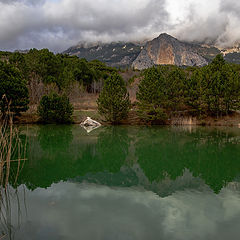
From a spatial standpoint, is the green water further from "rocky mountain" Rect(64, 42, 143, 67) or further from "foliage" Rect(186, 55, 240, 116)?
"rocky mountain" Rect(64, 42, 143, 67)

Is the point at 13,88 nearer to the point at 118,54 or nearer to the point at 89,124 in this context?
the point at 89,124

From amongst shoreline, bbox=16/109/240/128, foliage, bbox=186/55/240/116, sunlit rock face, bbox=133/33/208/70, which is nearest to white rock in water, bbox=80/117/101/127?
shoreline, bbox=16/109/240/128

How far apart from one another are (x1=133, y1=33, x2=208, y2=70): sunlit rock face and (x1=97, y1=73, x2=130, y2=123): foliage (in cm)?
8655

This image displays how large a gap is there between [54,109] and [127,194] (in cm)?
2257

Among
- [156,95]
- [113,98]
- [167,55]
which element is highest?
[167,55]

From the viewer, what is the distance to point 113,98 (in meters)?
28.5

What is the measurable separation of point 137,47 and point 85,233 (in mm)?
142438

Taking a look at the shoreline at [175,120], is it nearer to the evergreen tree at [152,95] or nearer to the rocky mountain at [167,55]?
the evergreen tree at [152,95]

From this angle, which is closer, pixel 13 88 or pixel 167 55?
pixel 13 88

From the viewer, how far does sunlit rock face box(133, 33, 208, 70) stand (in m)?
115

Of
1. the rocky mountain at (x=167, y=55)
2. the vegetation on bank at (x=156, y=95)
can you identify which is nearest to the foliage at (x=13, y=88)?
the vegetation on bank at (x=156, y=95)

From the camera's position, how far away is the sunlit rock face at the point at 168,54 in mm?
115312

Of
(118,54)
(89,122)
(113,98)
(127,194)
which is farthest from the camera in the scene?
(118,54)

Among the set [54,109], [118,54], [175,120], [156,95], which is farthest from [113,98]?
[118,54]
